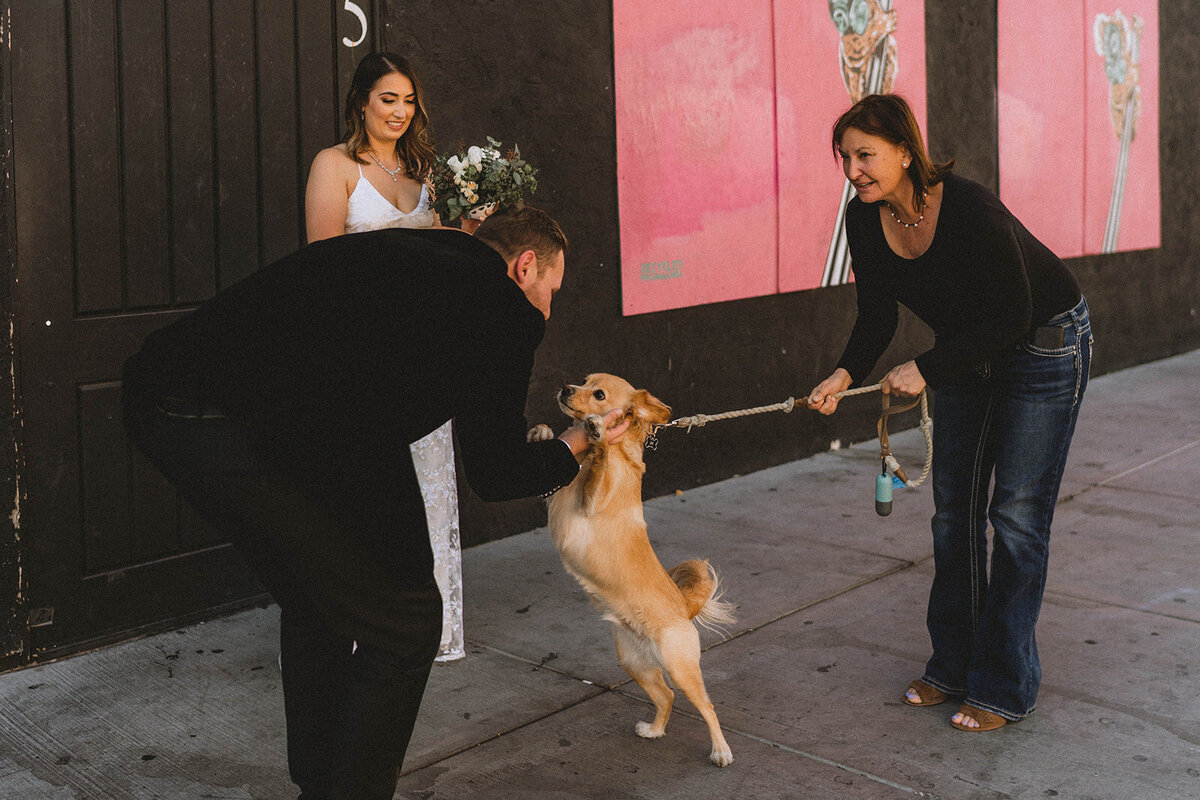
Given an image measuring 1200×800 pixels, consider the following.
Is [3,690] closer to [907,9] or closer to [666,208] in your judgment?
[666,208]

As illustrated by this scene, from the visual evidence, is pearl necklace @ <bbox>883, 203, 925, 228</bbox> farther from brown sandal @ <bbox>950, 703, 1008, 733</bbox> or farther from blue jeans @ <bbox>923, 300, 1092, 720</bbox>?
brown sandal @ <bbox>950, 703, 1008, 733</bbox>

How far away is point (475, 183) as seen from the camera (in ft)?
13.2

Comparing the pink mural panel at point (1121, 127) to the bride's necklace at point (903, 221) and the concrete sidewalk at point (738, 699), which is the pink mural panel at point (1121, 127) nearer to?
the concrete sidewalk at point (738, 699)

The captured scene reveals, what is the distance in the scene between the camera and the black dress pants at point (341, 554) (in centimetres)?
249

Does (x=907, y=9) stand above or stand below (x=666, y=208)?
above

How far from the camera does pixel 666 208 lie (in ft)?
21.8

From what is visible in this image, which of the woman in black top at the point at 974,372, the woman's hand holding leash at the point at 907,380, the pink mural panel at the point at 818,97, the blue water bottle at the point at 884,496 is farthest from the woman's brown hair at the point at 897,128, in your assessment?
the pink mural panel at the point at 818,97

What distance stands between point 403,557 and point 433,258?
0.64 m

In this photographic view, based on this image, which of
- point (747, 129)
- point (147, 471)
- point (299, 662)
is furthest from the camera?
point (747, 129)

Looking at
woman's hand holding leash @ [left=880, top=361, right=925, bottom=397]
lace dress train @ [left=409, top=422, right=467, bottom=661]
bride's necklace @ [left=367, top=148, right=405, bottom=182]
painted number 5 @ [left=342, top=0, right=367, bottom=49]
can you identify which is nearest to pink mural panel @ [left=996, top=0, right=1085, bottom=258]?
painted number 5 @ [left=342, top=0, right=367, bottom=49]

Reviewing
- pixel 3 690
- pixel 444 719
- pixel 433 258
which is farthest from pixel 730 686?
pixel 3 690

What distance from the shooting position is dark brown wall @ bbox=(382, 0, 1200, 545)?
18.4 ft

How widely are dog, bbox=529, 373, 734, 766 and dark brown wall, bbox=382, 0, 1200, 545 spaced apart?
2228 mm

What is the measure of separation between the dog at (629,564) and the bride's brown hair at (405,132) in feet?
3.74
